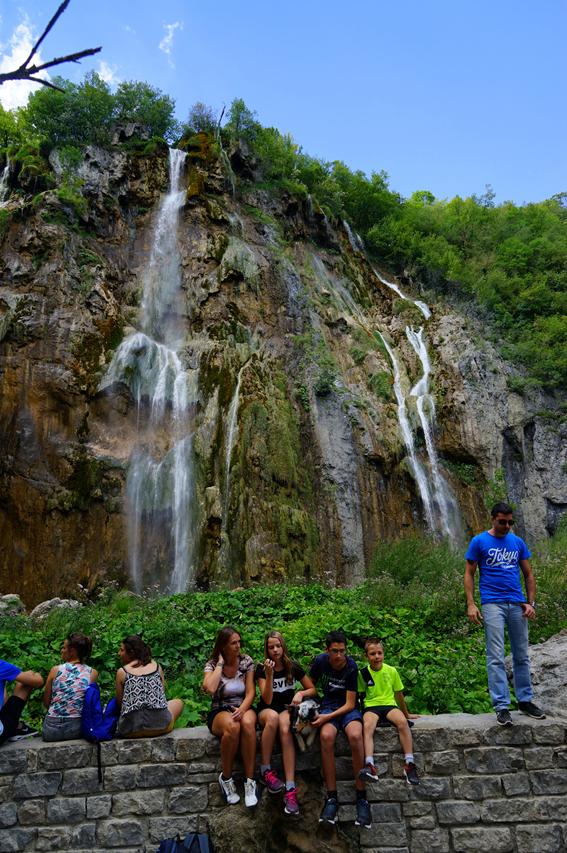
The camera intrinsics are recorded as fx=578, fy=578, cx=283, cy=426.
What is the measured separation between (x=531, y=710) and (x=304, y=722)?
1851 mm

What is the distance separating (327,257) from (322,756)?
21010 millimetres

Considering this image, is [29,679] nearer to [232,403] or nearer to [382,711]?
[382,711]

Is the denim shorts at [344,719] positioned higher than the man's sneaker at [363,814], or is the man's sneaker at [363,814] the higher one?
the denim shorts at [344,719]

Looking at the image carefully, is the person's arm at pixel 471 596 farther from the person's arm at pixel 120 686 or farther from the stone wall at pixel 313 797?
the person's arm at pixel 120 686

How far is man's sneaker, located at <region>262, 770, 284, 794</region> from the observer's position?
14.0 feet

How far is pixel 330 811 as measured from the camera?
4242mm

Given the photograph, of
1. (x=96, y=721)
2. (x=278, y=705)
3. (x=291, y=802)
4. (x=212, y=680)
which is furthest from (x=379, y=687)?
(x=96, y=721)

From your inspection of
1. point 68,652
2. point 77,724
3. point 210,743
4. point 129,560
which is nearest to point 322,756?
point 210,743

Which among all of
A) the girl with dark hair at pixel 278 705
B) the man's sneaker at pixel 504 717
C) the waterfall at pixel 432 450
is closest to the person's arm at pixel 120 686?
the girl with dark hair at pixel 278 705

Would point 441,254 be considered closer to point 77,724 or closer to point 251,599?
point 251,599

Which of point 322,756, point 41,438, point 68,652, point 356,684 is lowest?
point 322,756

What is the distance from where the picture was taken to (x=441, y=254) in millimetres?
25703

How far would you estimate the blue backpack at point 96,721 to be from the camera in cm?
460

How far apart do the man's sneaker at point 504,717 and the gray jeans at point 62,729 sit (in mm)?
3363
